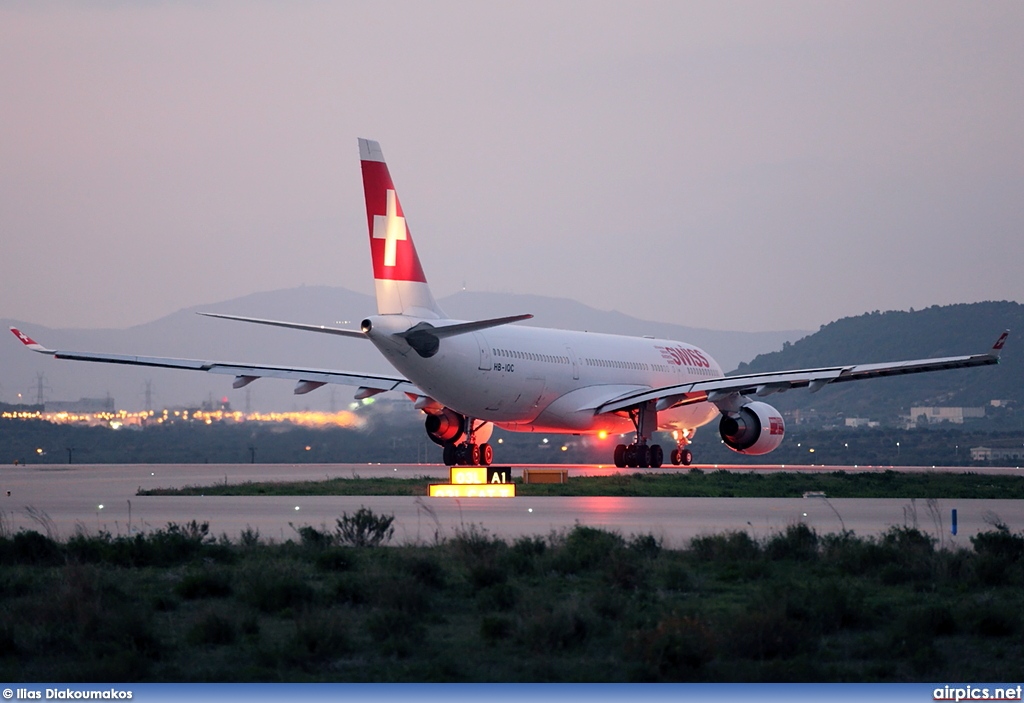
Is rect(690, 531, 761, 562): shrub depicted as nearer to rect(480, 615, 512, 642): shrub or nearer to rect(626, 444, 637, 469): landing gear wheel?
rect(480, 615, 512, 642): shrub

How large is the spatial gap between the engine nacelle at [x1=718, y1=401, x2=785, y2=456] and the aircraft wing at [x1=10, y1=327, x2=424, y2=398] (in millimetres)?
9207

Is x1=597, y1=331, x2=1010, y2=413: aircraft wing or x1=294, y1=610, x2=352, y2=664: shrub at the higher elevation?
x1=597, y1=331, x2=1010, y2=413: aircraft wing

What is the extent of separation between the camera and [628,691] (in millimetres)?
9219

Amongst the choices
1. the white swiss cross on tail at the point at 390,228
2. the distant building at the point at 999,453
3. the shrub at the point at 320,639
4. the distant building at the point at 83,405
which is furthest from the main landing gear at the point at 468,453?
the distant building at the point at 83,405

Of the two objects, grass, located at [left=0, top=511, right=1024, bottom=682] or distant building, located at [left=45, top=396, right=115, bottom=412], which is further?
distant building, located at [left=45, top=396, right=115, bottom=412]

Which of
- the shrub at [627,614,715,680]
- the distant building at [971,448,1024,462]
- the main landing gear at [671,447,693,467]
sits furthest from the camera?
the distant building at [971,448,1024,462]

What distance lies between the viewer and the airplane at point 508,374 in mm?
31406

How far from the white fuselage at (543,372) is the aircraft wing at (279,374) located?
3.32 m

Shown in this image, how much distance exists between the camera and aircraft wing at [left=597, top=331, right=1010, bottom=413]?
111 feet

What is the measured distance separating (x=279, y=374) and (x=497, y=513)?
17.6 meters

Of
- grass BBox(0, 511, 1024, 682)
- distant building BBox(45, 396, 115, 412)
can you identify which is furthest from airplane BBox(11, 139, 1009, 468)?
distant building BBox(45, 396, 115, 412)

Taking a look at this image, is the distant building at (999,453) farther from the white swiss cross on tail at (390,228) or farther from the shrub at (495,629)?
the shrub at (495,629)

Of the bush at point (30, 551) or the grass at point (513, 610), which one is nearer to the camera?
the grass at point (513, 610)

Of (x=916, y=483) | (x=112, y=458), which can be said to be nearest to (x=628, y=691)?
(x=916, y=483)
